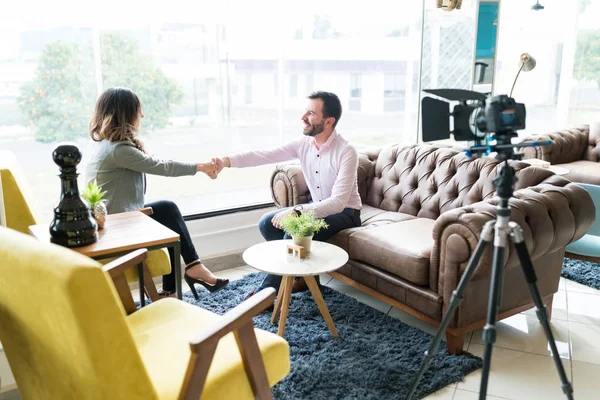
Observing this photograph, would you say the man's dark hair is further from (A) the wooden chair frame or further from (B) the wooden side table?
(A) the wooden chair frame

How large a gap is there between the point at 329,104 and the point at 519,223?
133 centimetres

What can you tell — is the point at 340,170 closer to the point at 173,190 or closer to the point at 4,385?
the point at 173,190

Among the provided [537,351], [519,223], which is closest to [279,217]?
[519,223]

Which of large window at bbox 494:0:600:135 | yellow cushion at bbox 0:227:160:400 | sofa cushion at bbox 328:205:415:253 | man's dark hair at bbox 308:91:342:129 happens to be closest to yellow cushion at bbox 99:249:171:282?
sofa cushion at bbox 328:205:415:253

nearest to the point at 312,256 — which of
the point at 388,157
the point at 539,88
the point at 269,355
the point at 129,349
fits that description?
the point at 269,355

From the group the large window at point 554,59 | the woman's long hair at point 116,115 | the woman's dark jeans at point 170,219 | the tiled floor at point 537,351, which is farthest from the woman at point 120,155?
the large window at point 554,59

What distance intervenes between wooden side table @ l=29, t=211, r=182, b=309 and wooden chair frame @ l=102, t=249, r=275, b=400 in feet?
0.50

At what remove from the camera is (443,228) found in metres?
2.57

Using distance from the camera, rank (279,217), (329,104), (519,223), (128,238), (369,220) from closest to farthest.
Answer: (128,238) < (519,223) < (279,217) < (329,104) < (369,220)

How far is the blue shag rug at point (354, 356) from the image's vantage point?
2.36 m

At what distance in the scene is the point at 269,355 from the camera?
1790 mm

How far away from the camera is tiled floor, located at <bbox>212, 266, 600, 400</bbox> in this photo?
236cm

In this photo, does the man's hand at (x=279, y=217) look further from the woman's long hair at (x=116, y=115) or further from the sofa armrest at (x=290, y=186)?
the woman's long hair at (x=116, y=115)

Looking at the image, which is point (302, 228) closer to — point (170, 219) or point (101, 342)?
point (170, 219)
